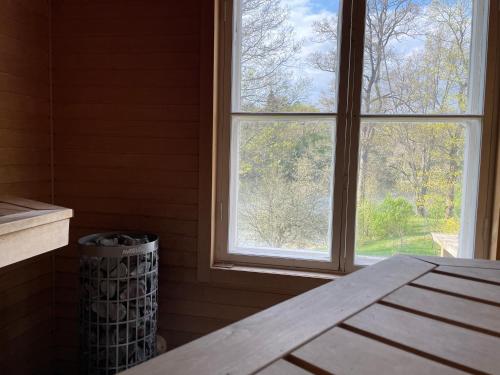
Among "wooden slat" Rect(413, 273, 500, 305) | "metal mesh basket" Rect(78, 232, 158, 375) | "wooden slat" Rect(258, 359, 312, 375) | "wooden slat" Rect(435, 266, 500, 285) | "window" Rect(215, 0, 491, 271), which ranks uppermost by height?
"window" Rect(215, 0, 491, 271)

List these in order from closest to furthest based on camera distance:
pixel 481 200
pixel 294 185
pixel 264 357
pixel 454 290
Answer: pixel 264 357, pixel 454 290, pixel 481 200, pixel 294 185

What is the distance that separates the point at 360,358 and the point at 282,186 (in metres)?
1.40

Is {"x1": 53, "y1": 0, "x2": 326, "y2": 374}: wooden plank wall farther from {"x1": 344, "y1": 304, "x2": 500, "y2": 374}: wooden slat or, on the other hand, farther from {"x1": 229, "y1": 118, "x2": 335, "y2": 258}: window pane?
{"x1": 344, "y1": 304, "x2": 500, "y2": 374}: wooden slat

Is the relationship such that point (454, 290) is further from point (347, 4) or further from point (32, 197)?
point (32, 197)

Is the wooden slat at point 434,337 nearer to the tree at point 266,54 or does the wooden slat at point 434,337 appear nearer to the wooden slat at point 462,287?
the wooden slat at point 462,287

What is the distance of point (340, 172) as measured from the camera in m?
1.87

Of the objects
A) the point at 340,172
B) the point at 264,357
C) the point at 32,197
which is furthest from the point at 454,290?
the point at 32,197

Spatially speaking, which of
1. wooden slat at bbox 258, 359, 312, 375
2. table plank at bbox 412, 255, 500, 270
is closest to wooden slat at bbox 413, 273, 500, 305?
table plank at bbox 412, 255, 500, 270

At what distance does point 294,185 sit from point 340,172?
0.77 feet

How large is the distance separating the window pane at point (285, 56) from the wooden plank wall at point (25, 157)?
3.27 ft

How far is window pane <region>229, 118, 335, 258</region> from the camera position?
1.91 m

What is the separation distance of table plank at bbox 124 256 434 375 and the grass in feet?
3.03

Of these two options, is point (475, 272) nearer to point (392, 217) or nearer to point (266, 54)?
point (392, 217)

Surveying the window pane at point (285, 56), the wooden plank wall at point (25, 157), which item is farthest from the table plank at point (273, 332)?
the wooden plank wall at point (25, 157)
